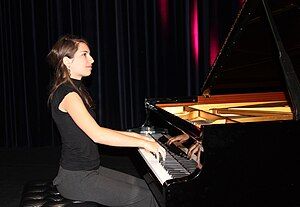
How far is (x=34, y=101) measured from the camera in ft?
18.5

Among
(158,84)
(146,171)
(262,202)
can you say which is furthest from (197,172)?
(158,84)

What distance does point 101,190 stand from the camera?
2.09 metres

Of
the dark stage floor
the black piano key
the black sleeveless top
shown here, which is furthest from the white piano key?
the dark stage floor

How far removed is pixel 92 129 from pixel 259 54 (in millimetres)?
1242

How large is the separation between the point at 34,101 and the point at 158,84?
1762mm

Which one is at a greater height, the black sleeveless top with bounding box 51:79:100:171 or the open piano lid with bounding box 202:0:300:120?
the open piano lid with bounding box 202:0:300:120

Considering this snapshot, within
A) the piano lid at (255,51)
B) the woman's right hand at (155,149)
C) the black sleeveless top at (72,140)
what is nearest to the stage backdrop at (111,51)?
the piano lid at (255,51)

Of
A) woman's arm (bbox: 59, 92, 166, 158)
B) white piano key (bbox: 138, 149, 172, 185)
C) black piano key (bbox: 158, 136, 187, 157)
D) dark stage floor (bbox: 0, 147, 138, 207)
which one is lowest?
dark stage floor (bbox: 0, 147, 138, 207)

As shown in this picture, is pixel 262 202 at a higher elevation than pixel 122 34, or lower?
lower

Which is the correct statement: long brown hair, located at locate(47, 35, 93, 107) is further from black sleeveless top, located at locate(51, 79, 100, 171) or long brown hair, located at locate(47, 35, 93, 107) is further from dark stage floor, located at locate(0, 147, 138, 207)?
dark stage floor, located at locate(0, 147, 138, 207)

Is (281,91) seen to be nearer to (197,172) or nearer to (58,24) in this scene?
(197,172)

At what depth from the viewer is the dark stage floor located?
381 centimetres

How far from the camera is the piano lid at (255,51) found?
223 centimetres

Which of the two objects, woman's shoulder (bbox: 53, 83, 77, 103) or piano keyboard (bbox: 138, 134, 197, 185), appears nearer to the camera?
piano keyboard (bbox: 138, 134, 197, 185)
